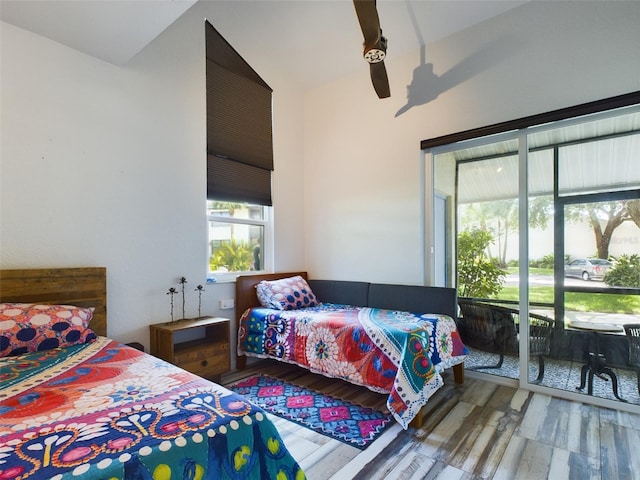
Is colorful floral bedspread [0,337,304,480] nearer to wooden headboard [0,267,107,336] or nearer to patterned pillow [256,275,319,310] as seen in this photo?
wooden headboard [0,267,107,336]

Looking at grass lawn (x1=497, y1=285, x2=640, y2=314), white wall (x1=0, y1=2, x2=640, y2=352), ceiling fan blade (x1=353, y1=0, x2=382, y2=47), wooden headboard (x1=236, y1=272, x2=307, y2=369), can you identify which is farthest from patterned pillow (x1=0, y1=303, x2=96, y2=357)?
grass lawn (x1=497, y1=285, x2=640, y2=314)

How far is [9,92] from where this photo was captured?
208cm

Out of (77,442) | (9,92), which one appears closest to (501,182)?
(77,442)

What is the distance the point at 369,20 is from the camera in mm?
1927

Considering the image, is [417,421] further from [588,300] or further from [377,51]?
[377,51]

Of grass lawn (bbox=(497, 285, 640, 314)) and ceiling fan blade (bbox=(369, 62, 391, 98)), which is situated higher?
ceiling fan blade (bbox=(369, 62, 391, 98))

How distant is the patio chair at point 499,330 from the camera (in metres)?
2.81

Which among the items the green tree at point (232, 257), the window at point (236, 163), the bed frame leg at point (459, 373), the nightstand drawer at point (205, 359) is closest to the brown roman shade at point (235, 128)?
the window at point (236, 163)

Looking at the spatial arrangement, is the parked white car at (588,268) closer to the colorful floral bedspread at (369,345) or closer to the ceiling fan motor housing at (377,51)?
the colorful floral bedspread at (369,345)

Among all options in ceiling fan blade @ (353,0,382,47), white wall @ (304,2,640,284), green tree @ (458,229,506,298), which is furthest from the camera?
green tree @ (458,229,506,298)

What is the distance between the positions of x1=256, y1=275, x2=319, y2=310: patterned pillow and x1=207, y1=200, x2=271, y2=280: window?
1.14 feet

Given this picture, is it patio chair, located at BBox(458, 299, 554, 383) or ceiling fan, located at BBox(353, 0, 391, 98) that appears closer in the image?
ceiling fan, located at BBox(353, 0, 391, 98)

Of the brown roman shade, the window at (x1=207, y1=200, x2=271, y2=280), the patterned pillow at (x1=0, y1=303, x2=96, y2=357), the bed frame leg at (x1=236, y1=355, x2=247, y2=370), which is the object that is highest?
the brown roman shade

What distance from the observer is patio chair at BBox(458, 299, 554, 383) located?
2811 millimetres
